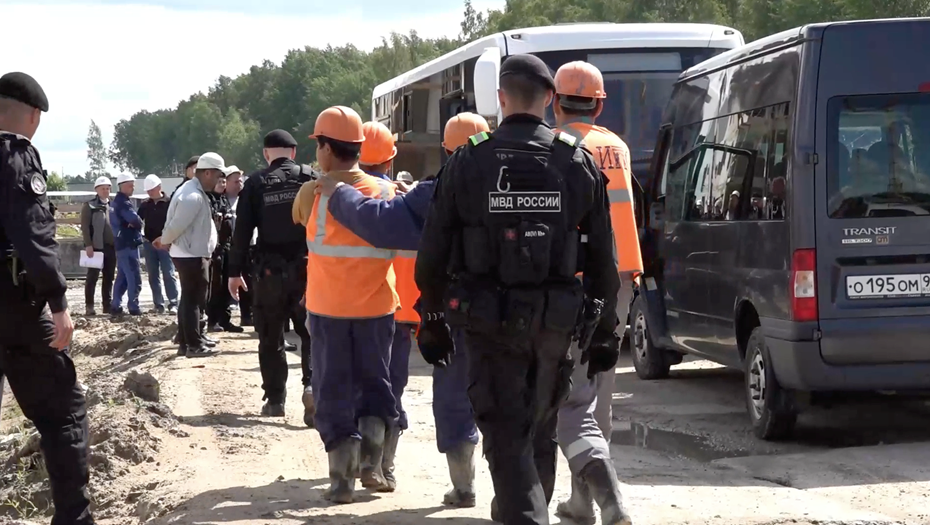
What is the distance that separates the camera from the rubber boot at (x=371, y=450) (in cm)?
671

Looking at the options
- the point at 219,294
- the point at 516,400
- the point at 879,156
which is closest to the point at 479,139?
the point at 516,400

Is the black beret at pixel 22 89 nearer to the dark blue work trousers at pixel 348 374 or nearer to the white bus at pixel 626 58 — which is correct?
the dark blue work trousers at pixel 348 374

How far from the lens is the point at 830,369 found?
796cm

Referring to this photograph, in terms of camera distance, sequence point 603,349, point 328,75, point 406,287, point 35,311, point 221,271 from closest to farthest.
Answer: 1. point 603,349
2. point 35,311
3. point 406,287
4. point 221,271
5. point 328,75

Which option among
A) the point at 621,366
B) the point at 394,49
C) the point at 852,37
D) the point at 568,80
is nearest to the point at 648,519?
the point at 568,80

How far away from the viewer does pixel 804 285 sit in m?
7.92

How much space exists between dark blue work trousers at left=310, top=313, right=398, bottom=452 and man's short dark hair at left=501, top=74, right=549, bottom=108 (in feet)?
6.47

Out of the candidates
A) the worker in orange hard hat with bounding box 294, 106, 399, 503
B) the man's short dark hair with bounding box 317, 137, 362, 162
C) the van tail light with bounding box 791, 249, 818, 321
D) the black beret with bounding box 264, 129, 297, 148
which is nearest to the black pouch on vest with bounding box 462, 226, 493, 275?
the worker in orange hard hat with bounding box 294, 106, 399, 503

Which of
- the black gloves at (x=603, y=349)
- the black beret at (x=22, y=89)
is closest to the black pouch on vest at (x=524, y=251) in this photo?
the black gloves at (x=603, y=349)

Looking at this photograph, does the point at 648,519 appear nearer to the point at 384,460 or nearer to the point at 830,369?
the point at 384,460

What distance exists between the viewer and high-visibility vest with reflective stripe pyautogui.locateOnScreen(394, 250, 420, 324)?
712cm

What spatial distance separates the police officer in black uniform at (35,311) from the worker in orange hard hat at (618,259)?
2158 millimetres

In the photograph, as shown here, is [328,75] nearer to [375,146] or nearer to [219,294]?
[219,294]

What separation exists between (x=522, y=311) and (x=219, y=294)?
12.6 m
